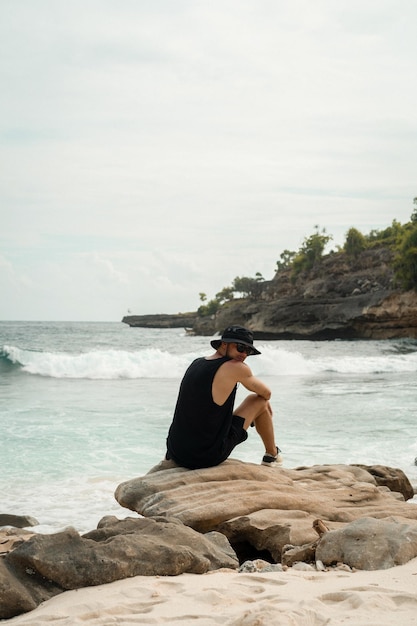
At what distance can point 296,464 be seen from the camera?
383 inches

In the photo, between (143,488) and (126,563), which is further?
(143,488)

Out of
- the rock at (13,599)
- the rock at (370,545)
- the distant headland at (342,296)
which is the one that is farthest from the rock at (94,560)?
the distant headland at (342,296)

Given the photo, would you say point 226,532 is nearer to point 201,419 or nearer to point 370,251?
point 201,419

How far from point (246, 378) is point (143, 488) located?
52.1 inches

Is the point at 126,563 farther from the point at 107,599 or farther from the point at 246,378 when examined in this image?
the point at 246,378

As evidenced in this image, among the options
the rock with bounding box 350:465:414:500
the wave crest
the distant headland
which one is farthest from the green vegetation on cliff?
the rock with bounding box 350:465:414:500

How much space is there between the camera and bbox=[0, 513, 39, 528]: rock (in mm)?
6668

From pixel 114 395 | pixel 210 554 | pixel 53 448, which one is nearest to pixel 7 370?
pixel 114 395

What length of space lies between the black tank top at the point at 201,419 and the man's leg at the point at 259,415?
1.09 feet

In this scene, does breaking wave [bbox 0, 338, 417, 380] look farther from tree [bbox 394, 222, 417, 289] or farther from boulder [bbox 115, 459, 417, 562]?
tree [bbox 394, 222, 417, 289]

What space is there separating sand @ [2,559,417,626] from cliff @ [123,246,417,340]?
56099 millimetres

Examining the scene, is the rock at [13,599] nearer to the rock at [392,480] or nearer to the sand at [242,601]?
the sand at [242,601]

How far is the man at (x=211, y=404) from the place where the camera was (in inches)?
249

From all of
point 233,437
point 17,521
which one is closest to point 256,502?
point 233,437
